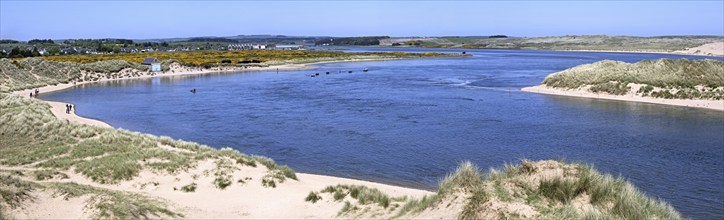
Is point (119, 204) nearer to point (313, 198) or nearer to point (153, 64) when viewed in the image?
point (313, 198)

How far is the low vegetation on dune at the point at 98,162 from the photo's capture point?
12.1m

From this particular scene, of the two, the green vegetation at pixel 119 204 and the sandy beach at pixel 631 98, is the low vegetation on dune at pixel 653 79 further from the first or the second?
the green vegetation at pixel 119 204

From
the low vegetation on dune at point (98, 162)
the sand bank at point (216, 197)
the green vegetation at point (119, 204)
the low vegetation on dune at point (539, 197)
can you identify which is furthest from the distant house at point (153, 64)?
the low vegetation on dune at point (539, 197)

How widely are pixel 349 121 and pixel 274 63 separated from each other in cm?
6628

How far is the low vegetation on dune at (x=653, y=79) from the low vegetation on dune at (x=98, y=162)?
3559cm

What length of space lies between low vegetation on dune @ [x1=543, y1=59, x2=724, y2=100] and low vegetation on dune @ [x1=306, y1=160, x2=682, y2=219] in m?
36.7

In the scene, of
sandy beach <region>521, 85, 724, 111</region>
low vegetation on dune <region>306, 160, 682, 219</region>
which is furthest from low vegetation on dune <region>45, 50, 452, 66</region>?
low vegetation on dune <region>306, 160, 682, 219</region>

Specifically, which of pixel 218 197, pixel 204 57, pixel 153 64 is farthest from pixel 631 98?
pixel 204 57

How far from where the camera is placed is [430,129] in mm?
29641

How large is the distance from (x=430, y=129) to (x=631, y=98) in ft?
72.2

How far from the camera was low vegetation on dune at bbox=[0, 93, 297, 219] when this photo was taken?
12.1 meters

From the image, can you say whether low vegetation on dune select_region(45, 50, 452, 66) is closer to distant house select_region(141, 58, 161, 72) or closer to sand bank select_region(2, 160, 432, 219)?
distant house select_region(141, 58, 161, 72)

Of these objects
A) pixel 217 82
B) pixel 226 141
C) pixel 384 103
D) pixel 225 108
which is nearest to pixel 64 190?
pixel 226 141

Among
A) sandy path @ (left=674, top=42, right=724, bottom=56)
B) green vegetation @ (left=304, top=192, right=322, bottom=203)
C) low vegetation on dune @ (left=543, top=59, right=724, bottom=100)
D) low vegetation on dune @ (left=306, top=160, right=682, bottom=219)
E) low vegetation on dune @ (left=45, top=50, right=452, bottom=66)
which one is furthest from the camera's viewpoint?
sandy path @ (left=674, top=42, right=724, bottom=56)
